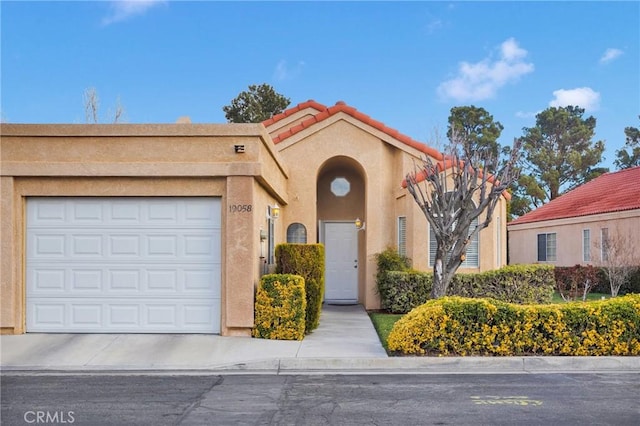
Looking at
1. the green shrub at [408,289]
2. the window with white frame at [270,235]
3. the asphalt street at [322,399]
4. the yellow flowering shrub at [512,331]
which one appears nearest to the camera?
the asphalt street at [322,399]

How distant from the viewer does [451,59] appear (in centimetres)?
2656

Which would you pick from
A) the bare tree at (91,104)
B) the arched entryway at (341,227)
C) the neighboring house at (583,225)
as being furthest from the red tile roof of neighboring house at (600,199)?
the bare tree at (91,104)

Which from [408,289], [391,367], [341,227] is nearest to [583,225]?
[341,227]

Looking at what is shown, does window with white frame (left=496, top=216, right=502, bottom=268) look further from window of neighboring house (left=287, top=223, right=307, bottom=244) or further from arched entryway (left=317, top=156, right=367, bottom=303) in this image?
window of neighboring house (left=287, top=223, right=307, bottom=244)

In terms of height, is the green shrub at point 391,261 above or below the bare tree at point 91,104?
below

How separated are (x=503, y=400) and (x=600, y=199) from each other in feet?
61.7

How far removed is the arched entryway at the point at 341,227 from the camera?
1717 centimetres

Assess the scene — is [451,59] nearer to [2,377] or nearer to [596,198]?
[596,198]

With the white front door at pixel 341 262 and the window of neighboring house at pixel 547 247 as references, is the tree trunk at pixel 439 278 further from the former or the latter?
the window of neighboring house at pixel 547 247

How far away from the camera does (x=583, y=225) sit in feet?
73.7

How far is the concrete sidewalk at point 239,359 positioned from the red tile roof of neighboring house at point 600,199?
13304 millimetres

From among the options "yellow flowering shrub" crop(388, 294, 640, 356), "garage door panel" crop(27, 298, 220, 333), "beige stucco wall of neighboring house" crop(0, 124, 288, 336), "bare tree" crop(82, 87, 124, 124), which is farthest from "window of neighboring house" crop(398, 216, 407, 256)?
"bare tree" crop(82, 87, 124, 124)

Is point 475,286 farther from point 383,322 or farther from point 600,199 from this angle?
point 600,199

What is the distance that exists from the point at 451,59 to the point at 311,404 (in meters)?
22.7
